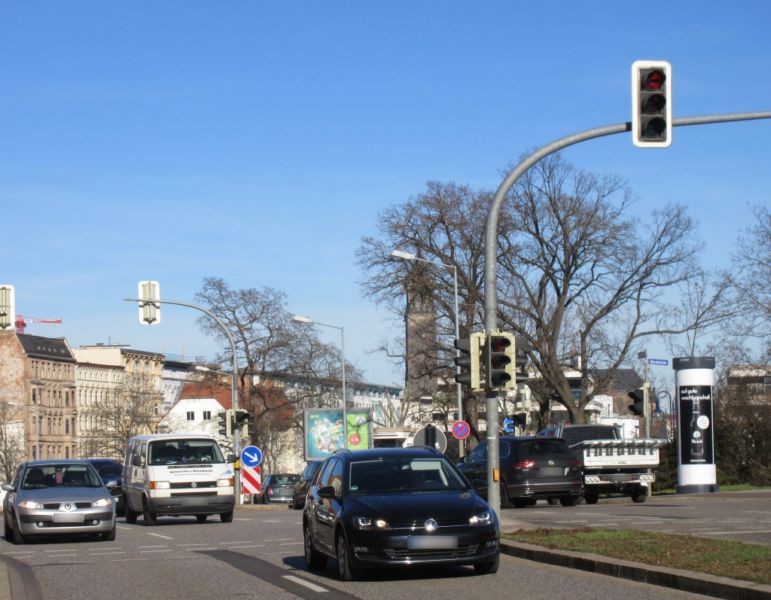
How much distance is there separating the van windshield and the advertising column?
503 inches

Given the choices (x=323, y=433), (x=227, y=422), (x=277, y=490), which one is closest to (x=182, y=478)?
(x=227, y=422)

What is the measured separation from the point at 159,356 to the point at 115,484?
134933mm

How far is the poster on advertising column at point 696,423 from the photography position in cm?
3728

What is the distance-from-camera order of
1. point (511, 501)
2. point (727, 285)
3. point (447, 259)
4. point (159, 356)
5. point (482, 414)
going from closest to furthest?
point (511, 501), point (727, 285), point (447, 259), point (482, 414), point (159, 356)

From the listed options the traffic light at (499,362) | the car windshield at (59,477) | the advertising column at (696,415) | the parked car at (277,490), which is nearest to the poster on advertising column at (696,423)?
the advertising column at (696,415)

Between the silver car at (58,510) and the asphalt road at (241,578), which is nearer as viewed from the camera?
the asphalt road at (241,578)

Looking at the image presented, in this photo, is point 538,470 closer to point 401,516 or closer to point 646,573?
point 401,516

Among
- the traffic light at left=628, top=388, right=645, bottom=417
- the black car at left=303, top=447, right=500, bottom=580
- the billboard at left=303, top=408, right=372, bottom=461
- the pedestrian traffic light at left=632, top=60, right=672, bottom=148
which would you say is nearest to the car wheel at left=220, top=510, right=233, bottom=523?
the traffic light at left=628, top=388, right=645, bottom=417

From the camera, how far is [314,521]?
17.0 m

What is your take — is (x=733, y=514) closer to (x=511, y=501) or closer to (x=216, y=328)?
(x=511, y=501)

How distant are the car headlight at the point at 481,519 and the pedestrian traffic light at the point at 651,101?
550 centimetres

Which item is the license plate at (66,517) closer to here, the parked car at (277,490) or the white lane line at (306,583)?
the white lane line at (306,583)

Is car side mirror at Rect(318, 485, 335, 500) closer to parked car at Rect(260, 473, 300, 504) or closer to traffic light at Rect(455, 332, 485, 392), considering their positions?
traffic light at Rect(455, 332, 485, 392)

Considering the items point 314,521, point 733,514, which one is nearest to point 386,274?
point 733,514
